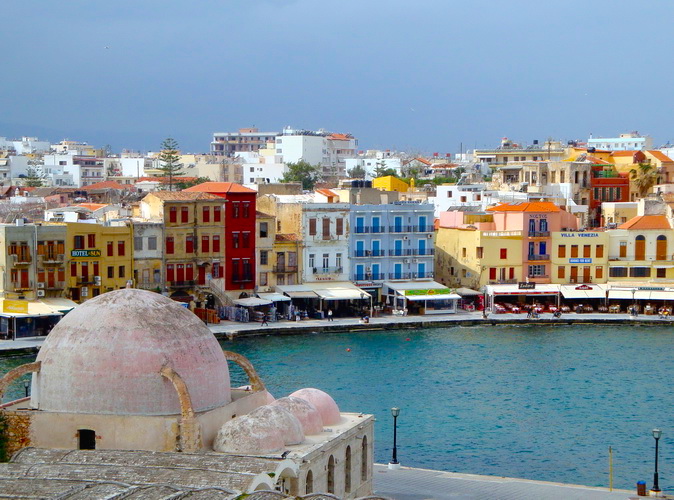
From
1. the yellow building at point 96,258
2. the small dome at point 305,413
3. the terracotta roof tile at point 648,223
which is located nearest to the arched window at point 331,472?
the small dome at point 305,413

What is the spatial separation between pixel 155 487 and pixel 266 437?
15.0ft

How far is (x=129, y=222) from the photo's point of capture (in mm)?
60688

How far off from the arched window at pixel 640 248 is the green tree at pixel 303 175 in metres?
48.8

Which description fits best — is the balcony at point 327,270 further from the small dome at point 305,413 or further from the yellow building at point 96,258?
the small dome at point 305,413

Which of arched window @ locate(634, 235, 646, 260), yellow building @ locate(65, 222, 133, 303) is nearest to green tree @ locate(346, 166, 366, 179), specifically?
arched window @ locate(634, 235, 646, 260)

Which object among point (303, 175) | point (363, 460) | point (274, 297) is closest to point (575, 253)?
point (274, 297)

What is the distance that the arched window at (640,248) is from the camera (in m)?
70.2

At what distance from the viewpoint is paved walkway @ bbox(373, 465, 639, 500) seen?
30.2 metres

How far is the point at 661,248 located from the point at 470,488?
42.2 metres

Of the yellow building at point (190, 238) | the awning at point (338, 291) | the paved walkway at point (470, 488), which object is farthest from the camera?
the awning at point (338, 291)

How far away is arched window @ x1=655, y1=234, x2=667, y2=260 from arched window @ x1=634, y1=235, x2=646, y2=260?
70 cm

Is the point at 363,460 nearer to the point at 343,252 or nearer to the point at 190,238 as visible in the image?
the point at 190,238

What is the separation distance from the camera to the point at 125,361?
2638 centimetres

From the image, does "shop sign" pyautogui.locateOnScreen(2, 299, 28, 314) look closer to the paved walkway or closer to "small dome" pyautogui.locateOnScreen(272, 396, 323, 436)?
the paved walkway
